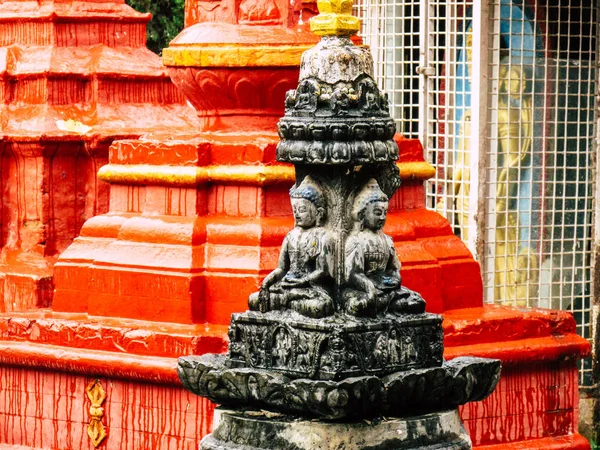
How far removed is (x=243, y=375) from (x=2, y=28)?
5492 millimetres

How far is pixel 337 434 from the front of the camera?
711 centimetres

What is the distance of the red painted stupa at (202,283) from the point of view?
366 inches

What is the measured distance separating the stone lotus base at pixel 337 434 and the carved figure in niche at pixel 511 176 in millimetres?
5741

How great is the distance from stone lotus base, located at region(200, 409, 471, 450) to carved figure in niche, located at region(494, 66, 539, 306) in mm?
5741

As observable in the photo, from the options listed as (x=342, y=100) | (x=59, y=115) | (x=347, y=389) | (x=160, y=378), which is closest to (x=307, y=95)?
(x=342, y=100)

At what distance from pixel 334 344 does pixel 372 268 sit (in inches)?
18.6

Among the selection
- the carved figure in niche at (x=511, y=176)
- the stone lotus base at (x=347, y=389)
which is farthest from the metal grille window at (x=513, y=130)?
the stone lotus base at (x=347, y=389)

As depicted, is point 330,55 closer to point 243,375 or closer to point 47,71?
point 243,375

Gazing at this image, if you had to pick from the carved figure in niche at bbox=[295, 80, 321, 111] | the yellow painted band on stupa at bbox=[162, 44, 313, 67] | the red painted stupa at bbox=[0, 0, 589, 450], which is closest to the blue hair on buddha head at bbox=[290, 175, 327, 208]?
the carved figure in niche at bbox=[295, 80, 321, 111]

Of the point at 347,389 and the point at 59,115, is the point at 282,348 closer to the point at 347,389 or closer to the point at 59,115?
the point at 347,389

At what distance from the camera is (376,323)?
23.7 ft

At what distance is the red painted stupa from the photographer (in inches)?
366

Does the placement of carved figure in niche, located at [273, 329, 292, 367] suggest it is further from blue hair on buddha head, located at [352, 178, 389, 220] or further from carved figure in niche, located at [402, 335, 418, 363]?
blue hair on buddha head, located at [352, 178, 389, 220]

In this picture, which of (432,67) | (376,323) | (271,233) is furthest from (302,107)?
(432,67)
